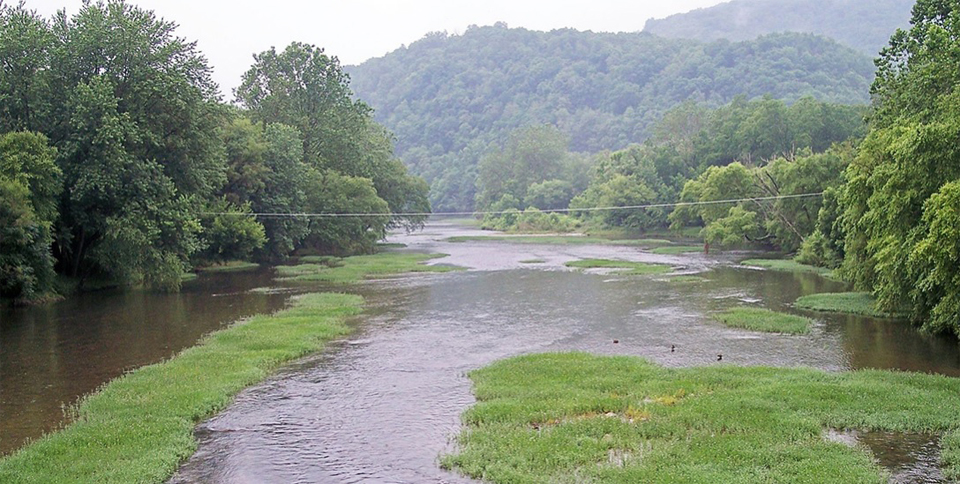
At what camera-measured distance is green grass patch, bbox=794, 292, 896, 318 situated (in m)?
32.6

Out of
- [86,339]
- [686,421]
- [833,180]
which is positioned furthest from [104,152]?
[833,180]

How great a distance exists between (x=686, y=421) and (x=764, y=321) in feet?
49.2

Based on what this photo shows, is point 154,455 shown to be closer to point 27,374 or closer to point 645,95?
point 27,374

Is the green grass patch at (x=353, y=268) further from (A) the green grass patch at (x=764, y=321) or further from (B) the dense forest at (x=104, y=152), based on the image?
(A) the green grass patch at (x=764, y=321)

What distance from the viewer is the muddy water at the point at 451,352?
15.7 m

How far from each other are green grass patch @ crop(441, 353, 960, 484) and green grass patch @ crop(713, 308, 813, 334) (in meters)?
7.64

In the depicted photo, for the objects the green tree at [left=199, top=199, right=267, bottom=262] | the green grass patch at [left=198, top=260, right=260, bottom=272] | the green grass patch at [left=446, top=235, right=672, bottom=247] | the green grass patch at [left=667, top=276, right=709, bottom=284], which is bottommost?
the green grass patch at [left=667, top=276, right=709, bottom=284]

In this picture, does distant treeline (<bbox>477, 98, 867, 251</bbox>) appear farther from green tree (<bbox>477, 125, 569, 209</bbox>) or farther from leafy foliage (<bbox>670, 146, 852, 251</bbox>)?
green tree (<bbox>477, 125, 569, 209</bbox>)

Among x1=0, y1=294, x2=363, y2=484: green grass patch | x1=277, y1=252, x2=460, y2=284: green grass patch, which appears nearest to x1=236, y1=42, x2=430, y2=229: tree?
x1=277, y1=252, x2=460, y2=284: green grass patch

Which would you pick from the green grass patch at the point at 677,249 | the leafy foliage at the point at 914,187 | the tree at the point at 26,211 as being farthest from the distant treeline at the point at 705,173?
the tree at the point at 26,211

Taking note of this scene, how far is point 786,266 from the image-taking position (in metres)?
53.1

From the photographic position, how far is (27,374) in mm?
22688

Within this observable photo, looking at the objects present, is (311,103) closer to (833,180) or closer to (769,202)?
(769,202)

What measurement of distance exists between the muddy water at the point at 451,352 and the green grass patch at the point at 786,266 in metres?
2.61
